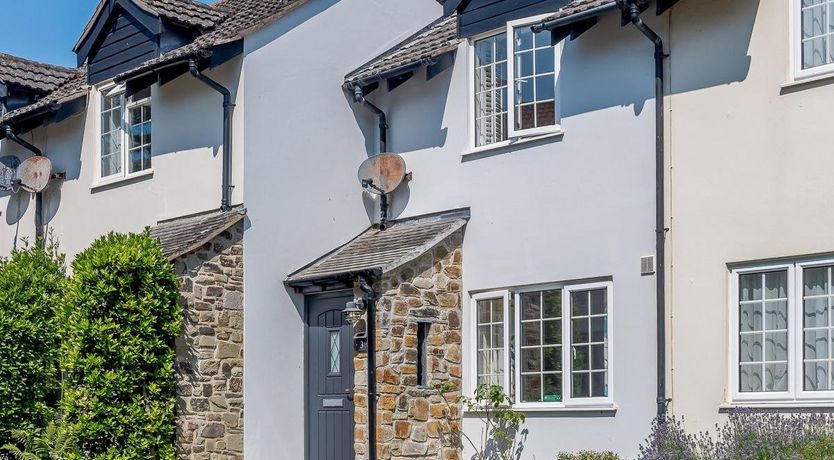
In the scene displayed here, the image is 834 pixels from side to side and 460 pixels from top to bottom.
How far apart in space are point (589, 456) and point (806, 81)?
15.4 feet

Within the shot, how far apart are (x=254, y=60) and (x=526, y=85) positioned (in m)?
3.99

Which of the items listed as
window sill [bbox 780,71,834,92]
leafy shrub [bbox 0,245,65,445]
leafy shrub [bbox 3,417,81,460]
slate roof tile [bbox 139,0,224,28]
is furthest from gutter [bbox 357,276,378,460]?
slate roof tile [bbox 139,0,224,28]

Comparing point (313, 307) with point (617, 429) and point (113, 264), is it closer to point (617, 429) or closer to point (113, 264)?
point (113, 264)

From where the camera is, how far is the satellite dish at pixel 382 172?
16844 mm

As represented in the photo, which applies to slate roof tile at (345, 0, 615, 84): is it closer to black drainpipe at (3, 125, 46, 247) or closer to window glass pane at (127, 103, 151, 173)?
window glass pane at (127, 103, 151, 173)

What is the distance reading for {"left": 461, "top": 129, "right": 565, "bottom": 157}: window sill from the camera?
14848mm

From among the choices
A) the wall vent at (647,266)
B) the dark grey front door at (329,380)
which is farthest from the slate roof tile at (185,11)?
the wall vent at (647,266)

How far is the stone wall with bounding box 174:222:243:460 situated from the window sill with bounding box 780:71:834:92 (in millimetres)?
7727

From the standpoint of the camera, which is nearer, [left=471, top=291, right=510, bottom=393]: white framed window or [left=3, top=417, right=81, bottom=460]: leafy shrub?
[left=471, top=291, right=510, bottom=393]: white framed window

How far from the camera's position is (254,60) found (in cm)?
1694

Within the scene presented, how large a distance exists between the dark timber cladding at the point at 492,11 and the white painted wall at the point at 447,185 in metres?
0.51

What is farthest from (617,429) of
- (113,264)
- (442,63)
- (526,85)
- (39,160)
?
(39,160)

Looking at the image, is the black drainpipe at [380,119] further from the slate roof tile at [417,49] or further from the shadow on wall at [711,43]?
the shadow on wall at [711,43]

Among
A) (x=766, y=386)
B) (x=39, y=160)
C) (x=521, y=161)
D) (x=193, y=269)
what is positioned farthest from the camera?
(x=39, y=160)
